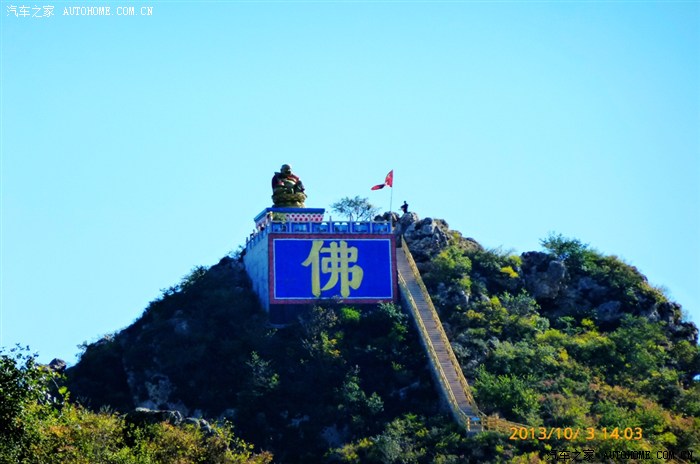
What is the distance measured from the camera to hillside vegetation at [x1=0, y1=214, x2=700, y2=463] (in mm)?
67125

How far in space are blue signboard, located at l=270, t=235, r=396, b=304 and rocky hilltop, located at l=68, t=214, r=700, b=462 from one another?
0.99m

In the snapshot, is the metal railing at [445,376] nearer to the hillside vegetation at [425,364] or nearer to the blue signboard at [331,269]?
the hillside vegetation at [425,364]

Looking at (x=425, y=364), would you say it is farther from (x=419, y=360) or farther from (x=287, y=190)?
(x=287, y=190)

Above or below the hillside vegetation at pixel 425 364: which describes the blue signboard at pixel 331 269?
above

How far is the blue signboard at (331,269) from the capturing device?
74.6 m

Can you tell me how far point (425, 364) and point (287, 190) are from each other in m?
11.8

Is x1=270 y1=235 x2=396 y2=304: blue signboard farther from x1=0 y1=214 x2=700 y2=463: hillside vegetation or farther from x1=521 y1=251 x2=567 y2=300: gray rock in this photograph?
x1=521 y1=251 x2=567 y2=300: gray rock

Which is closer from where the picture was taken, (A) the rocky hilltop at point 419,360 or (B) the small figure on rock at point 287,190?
(A) the rocky hilltop at point 419,360

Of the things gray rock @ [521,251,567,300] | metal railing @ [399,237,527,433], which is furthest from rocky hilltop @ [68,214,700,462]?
metal railing @ [399,237,527,433]

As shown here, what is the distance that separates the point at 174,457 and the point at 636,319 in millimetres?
27105

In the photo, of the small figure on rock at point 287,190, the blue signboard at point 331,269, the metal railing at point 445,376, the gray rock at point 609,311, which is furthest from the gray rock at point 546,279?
the small figure on rock at point 287,190

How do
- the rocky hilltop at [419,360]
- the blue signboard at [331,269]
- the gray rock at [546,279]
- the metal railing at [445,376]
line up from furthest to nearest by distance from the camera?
1. the gray rock at [546,279]
2. the blue signboard at [331,269]
3. the rocky hilltop at [419,360]
4. the metal railing at [445,376]

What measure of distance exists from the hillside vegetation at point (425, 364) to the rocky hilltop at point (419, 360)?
0.25ft

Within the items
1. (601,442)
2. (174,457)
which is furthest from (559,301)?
(174,457)
